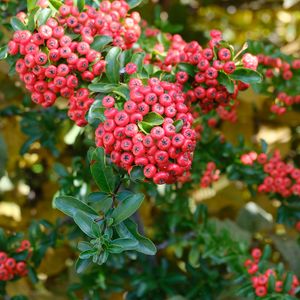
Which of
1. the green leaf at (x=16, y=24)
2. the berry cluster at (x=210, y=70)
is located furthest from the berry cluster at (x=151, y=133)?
the green leaf at (x=16, y=24)

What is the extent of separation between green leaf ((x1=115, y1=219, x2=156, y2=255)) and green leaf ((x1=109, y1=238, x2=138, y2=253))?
0.05 meters

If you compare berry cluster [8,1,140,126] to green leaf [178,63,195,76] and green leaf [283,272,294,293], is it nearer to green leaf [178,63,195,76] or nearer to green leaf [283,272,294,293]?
green leaf [178,63,195,76]

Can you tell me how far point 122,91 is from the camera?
1.43 meters

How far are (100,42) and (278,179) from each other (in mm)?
862

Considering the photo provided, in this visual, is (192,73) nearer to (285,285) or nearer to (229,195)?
(285,285)

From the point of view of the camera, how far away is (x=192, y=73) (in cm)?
163

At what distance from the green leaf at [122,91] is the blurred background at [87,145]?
629 mm

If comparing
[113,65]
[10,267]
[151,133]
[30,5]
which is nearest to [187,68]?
[113,65]

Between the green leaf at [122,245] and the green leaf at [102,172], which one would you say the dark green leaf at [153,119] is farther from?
the green leaf at [122,245]

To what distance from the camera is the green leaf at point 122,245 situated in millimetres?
1318

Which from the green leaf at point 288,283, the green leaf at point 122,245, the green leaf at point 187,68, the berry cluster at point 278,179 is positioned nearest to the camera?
the green leaf at point 122,245

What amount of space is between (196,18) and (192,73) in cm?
174

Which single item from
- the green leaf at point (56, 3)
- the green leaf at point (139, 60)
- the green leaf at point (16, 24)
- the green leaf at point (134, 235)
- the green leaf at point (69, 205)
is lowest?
the green leaf at point (134, 235)

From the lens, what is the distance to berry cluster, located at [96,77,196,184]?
1.35 m
